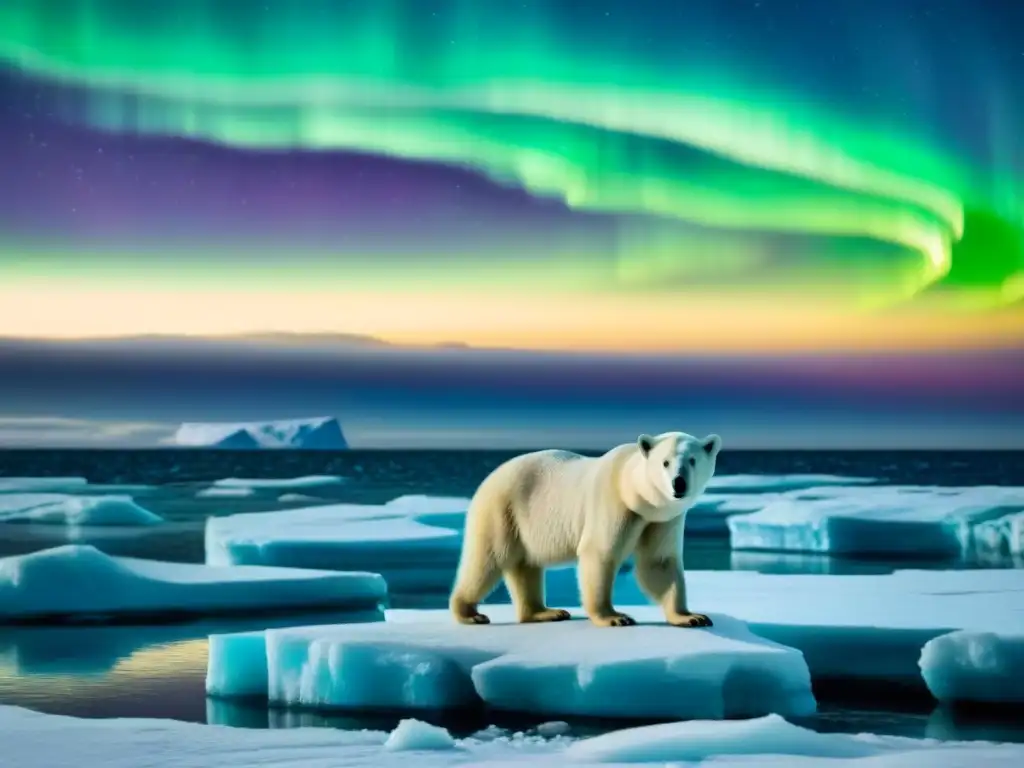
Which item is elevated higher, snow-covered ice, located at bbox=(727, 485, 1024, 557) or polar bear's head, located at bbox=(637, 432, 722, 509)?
polar bear's head, located at bbox=(637, 432, 722, 509)

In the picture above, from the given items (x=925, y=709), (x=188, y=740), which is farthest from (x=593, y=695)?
(x=925, y=709)


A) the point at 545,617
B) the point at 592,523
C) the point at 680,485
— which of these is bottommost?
the point at 545,617

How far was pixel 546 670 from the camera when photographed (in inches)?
265

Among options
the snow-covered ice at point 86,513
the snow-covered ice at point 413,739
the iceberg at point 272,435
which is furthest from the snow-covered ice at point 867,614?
the iceberg at point 272,435

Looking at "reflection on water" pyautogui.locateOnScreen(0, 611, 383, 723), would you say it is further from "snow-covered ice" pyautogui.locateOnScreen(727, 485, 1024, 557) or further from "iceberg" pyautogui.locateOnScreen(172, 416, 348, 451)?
"iceberg" pyautogui.locateOnScreen(172, 416, 348, 451)

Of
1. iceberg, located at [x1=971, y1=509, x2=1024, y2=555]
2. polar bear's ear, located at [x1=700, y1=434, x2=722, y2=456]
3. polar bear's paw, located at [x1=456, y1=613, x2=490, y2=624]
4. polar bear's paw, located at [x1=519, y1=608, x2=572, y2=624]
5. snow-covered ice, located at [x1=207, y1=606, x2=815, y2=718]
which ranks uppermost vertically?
polar bear's ear, located at [x1=700, y1=434, x2=722, y2=456]

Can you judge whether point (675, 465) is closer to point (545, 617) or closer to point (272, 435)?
point (545, 617)

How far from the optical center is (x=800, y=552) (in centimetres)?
2098

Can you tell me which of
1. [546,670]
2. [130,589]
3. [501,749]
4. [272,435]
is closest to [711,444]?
[546,670]

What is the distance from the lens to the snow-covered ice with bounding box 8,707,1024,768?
5656 mm

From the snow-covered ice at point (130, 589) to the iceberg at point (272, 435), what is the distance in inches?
3072

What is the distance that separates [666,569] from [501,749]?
1.50 m

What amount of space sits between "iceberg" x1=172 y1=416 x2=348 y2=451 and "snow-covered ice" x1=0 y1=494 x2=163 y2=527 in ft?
188

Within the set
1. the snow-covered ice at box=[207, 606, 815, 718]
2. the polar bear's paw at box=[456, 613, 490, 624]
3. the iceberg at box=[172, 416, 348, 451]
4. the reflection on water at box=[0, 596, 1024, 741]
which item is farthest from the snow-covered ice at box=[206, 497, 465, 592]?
the iceberg at box=[172, 416, 348, 451]
